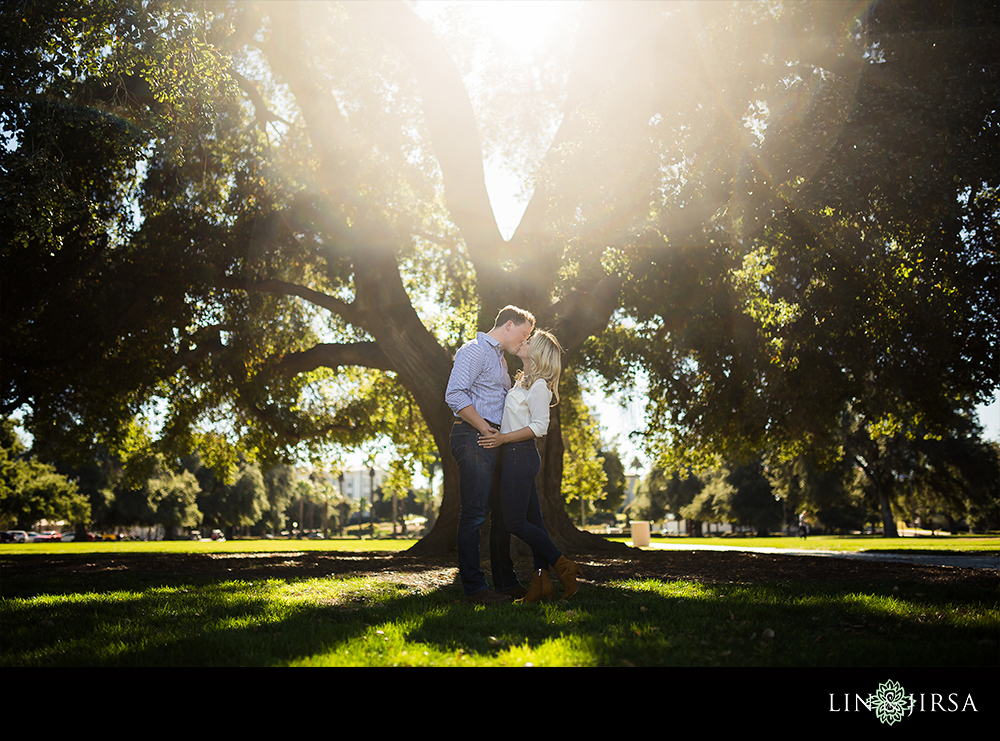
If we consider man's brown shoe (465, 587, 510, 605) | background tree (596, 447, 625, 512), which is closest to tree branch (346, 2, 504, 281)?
man's brown shoe (465, 587, 510, 605)

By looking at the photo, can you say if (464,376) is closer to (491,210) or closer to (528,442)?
(528,442)

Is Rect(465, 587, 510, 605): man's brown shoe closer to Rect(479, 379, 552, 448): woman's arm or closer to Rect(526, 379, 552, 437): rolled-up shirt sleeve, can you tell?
Rect(479, 379, 552, 448): woman's arm

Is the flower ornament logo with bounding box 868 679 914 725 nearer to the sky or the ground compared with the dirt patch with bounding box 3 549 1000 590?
nearer to the sky

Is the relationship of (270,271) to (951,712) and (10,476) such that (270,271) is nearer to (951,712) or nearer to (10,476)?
(951,712)

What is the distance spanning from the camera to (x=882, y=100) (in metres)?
7.41

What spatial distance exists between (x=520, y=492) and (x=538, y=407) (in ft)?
2.30

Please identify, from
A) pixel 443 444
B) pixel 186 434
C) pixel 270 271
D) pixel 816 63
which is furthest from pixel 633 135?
pixel 186 434

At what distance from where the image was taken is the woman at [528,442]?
16.8 feet

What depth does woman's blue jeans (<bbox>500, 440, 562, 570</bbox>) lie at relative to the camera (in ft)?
17.0

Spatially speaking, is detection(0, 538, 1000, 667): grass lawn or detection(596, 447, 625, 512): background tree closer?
detection(0, 538, 1000, 667): grass lawn

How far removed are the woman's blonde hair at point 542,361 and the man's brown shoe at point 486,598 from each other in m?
1.69

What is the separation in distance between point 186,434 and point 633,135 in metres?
15.8

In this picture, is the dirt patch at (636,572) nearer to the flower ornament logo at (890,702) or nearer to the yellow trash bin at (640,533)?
the flower ornament logo at (890,702)

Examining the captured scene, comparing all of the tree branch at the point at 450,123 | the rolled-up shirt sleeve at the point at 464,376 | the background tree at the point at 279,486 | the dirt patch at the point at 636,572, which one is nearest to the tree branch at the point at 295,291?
the tree branch at the point at 450,123
